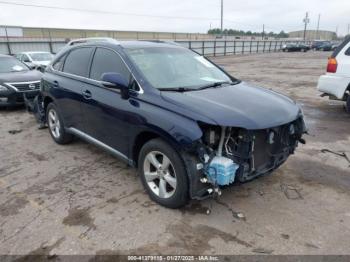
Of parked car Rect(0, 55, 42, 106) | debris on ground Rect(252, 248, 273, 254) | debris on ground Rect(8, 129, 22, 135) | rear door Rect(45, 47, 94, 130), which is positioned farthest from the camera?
parked car Rect(0, 55, 42, 106)

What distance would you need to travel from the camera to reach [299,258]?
2678 mm

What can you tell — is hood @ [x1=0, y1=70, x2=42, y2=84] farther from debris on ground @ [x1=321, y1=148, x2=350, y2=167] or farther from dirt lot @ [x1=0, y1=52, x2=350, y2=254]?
debris on ground @ [x1=321, y1=148, x2=350, y2=167]

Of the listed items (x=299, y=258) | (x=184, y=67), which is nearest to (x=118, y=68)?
(x=184, y=67)

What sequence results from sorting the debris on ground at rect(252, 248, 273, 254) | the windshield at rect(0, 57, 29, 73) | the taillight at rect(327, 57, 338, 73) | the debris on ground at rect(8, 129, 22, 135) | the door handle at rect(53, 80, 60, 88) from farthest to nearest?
the windshield at rect(0, 57, 29, 73) → the taillight at rect(327, 57, 338, 73) → the debris on ground at rect(8, 129, 22, 135) → the door handle at rect(53, 80, 60, 88) → the debris on ground at rect(252, 248, 273, 254)

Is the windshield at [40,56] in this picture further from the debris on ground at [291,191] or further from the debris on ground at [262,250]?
the debris on ground at [262,250]

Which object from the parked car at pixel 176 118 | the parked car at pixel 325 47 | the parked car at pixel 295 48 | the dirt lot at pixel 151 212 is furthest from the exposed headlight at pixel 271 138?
the parked car at pixel 325 47

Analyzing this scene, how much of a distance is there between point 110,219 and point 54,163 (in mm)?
1912

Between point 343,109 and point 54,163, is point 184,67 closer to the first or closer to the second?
point 54,163

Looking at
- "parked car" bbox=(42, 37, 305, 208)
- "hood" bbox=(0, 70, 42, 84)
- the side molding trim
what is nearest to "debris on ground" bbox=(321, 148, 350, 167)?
"parked car" bbox=(42, 37, 305, 208)

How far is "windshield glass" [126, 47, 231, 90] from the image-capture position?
3.74 metres

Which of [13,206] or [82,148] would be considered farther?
[82,148]

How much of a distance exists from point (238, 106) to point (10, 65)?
8.37 meters

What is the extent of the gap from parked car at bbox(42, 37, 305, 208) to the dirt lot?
36cm

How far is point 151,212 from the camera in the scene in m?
3.37
